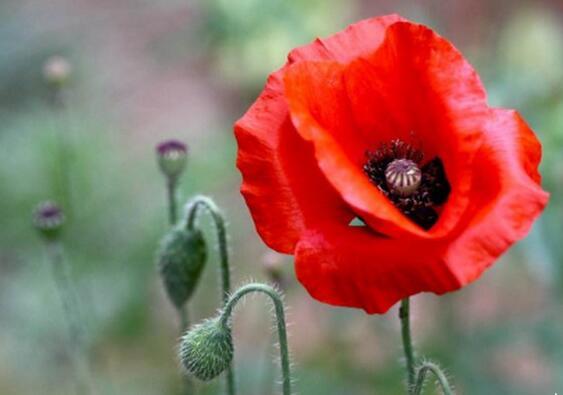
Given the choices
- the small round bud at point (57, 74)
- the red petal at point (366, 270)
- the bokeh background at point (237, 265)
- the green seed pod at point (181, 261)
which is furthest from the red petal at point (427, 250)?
the small round bud at point (57, 74)

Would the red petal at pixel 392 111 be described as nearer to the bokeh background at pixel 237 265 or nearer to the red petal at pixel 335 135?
the red petal at pixel 335 135

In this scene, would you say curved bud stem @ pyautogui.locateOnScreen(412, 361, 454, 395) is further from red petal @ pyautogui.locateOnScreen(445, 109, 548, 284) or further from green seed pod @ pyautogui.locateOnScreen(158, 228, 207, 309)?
green seed pod @ pyautogui.locateOnScreen(158, 228, 207, 309)

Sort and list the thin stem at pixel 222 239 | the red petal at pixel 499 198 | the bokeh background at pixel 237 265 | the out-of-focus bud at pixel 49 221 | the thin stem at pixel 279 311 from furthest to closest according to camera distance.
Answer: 1. the bokeh background at pixel 237 265
2. the out-of-focus bud at pixel 49 221
3. the thin stem at pixel 222 239
4. the thin stem at pixel 279 311
5. the red petal at pixel 499 198

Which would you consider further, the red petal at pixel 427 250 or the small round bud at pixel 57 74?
the small round bud at pixel 57 74

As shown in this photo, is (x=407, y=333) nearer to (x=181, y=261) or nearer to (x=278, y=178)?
(x=278, y=178)

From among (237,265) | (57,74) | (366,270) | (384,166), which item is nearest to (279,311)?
(366,270)

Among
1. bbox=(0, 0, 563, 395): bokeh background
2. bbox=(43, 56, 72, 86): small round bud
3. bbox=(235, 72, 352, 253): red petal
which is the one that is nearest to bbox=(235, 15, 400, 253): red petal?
bbox=(235, 72, 352, 253): red petal
